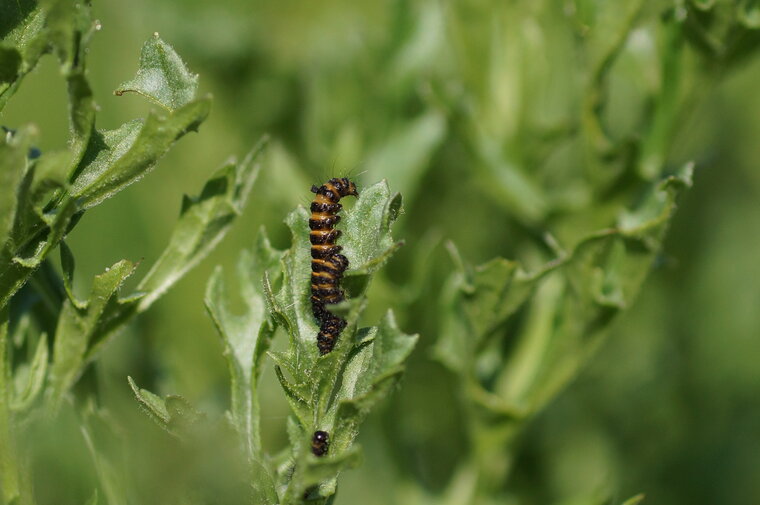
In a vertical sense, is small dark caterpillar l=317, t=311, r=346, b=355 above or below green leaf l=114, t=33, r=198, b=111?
below

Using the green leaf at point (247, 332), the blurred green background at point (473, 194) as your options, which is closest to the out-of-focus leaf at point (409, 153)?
the blurred green background at point (473, 194)

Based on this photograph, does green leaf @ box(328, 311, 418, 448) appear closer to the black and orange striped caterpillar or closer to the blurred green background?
the black and orange striped caterpillar

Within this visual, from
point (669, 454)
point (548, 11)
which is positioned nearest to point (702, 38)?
point (548, 11)

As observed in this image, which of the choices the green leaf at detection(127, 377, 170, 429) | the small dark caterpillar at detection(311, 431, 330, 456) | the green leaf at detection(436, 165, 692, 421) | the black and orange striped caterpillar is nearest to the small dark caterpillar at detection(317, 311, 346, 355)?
the black and orange striped caterpillar

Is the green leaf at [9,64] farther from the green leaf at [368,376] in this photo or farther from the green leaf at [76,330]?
the green leaf at [368,376]

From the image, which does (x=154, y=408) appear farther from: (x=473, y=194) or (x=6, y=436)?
(x=473, y=194)
